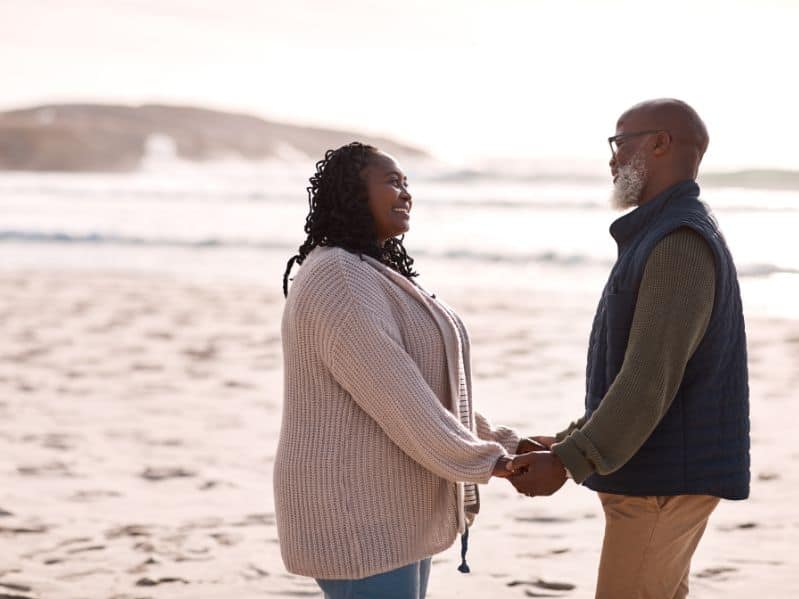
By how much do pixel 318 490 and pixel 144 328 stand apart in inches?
331

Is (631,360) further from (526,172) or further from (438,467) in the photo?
(526,172)

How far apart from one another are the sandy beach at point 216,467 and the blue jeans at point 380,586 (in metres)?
1.72

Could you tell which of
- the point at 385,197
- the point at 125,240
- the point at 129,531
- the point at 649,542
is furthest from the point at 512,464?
the point at 125,240

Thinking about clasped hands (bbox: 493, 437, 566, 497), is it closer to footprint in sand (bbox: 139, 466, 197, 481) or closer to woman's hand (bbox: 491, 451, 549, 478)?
woman's hand (bbox: 491, 451, 549, 478)

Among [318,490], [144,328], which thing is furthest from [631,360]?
[144,328]

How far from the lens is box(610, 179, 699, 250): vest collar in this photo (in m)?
3.04

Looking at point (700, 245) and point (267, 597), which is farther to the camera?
point (267, 597)

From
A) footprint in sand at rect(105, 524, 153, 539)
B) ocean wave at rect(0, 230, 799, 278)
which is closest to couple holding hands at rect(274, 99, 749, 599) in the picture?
footprint in sand at rect(105, 524, 153, 539)

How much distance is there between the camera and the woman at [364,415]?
275 centimetres

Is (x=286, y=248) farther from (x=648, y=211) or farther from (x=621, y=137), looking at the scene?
(x=648, y=211)

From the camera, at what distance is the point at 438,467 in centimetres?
279

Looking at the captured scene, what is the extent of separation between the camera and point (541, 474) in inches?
118

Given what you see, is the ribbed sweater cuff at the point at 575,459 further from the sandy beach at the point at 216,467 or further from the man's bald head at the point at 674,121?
the sandy beach at the point at 216,467

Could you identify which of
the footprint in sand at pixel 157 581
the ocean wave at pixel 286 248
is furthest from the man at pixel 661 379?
the ocean wave at pixel 286 248
